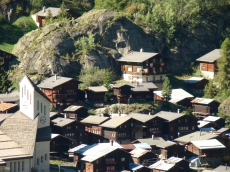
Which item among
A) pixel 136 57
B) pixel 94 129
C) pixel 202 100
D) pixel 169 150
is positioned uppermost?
pixel 136 57

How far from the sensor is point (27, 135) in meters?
86.1

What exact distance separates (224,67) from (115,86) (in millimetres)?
15601

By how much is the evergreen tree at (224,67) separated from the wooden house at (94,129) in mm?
19483

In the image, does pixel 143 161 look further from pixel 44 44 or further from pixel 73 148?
pixel 44 44

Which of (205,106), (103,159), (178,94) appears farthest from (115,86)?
(103,159)

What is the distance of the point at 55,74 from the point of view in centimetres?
11450

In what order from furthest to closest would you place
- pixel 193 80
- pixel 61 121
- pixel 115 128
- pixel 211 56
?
pixel 211 56 → pixel 193 80 → pixel 61 121 → pixel 115 128

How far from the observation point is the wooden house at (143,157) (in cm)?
9869

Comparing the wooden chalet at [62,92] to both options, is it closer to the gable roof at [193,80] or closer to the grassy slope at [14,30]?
the grassy slope at [14,30]

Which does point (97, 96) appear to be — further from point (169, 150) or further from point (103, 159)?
point (103, 159)

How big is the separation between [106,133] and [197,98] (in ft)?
53.4

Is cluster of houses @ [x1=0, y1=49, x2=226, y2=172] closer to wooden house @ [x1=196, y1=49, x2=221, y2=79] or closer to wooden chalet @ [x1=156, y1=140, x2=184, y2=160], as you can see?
wooden chalet @ [x1=156, y1=140, x2=184, y2=160]

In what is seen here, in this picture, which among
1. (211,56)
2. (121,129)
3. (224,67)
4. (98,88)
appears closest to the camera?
(121,129)

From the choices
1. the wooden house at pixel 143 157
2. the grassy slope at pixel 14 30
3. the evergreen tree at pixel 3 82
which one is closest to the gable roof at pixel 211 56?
the grassy slope at pixel 14 30
